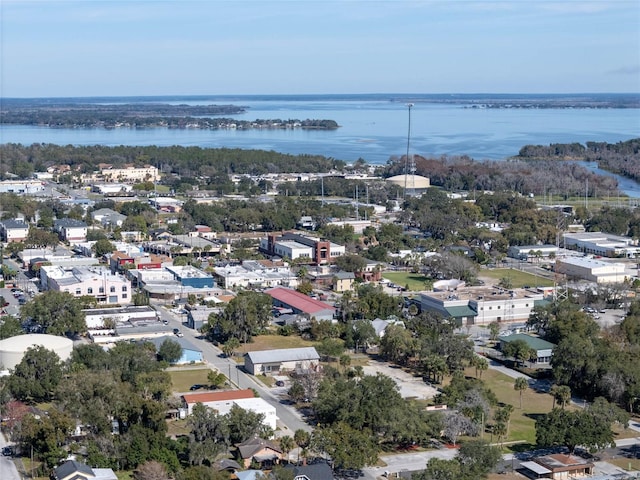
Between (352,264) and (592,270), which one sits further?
(352,264)

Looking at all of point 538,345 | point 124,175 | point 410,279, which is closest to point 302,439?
point 538,345

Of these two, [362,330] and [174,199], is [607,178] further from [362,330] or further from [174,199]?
[362,330]

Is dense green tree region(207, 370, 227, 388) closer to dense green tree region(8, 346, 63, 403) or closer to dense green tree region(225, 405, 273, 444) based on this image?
dense green tree region(8, 346, 63, 403)

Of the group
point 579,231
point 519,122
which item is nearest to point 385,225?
point 579,231

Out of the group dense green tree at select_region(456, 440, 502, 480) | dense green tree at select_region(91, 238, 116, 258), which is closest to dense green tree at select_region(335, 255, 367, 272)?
dense green tree at select_region(91, 238, 116, 258)

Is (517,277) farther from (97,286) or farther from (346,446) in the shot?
(346,446)
